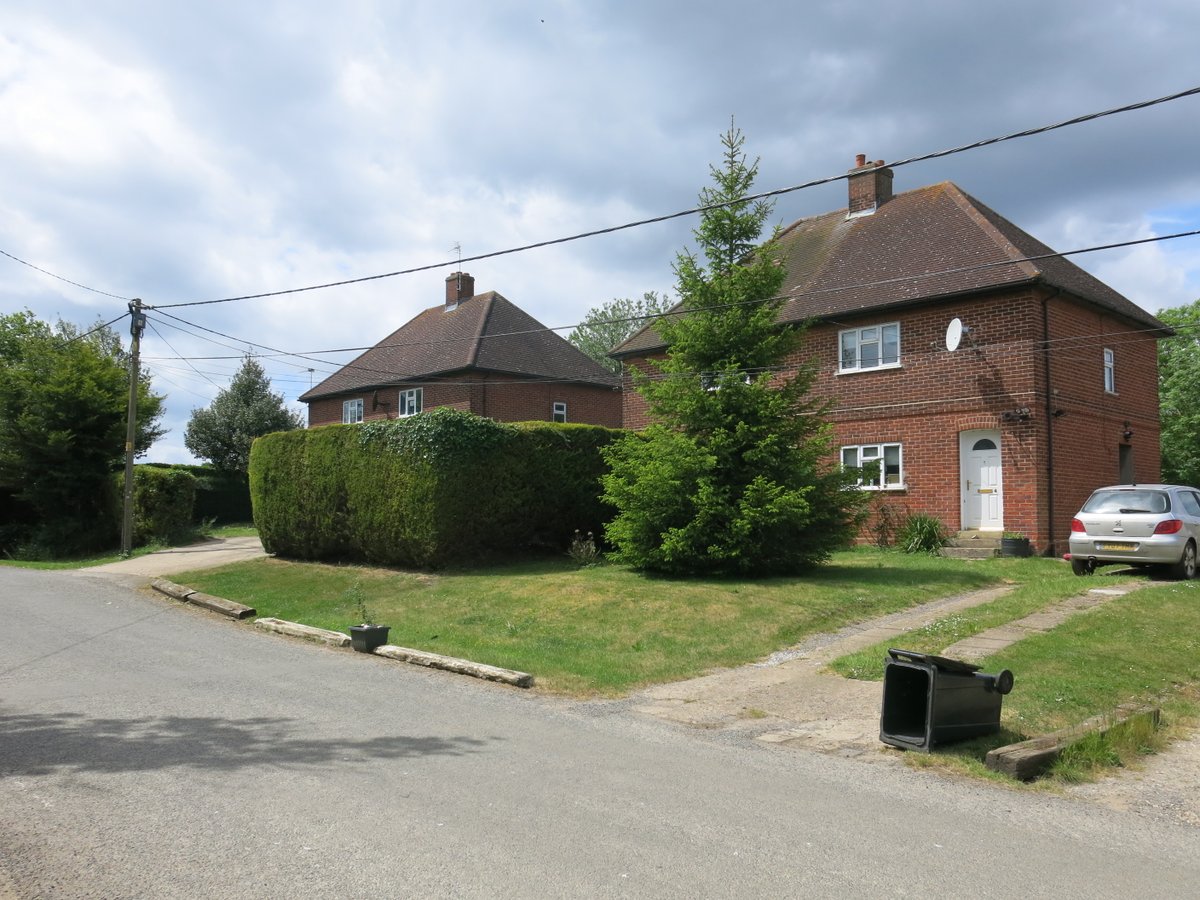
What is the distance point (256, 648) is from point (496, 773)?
6.72 metres

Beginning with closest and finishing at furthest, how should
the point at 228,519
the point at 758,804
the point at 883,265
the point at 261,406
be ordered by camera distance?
1. the point at 758,804
2. the point at 883,265
3. the point at 228,519
4. the point at 261,406

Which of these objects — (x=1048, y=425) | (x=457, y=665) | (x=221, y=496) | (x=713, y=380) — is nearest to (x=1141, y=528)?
(x=1048, y=425)

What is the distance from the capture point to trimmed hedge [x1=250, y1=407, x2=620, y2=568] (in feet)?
59.7

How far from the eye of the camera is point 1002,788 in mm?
6285

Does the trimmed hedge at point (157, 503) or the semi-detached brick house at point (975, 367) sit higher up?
the semi-detached brick house at point (975, 367)

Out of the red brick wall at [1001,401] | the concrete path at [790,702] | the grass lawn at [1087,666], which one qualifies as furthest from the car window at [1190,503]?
the concrete path at [790,702]

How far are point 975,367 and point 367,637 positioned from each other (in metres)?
15.5

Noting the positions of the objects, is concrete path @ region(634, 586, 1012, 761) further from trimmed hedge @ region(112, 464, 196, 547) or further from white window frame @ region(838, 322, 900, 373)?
trimmed hedge @ region(112, 464, 196, 547)

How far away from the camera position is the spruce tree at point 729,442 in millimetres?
15625

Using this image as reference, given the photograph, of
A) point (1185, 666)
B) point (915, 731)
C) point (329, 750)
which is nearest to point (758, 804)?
point (915, 731)

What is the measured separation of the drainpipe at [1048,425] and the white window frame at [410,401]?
22307mm

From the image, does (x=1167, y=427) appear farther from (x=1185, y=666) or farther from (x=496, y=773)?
(x=496, y=773)

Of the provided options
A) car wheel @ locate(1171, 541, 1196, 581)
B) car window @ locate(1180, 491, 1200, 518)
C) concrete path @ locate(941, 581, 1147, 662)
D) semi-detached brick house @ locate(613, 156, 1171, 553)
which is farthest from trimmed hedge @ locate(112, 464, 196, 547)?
car window @ locate(1180, 491, 1200, 518)

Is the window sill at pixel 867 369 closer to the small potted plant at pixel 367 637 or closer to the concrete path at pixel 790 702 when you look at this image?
the concrete path at pixel 790 702
